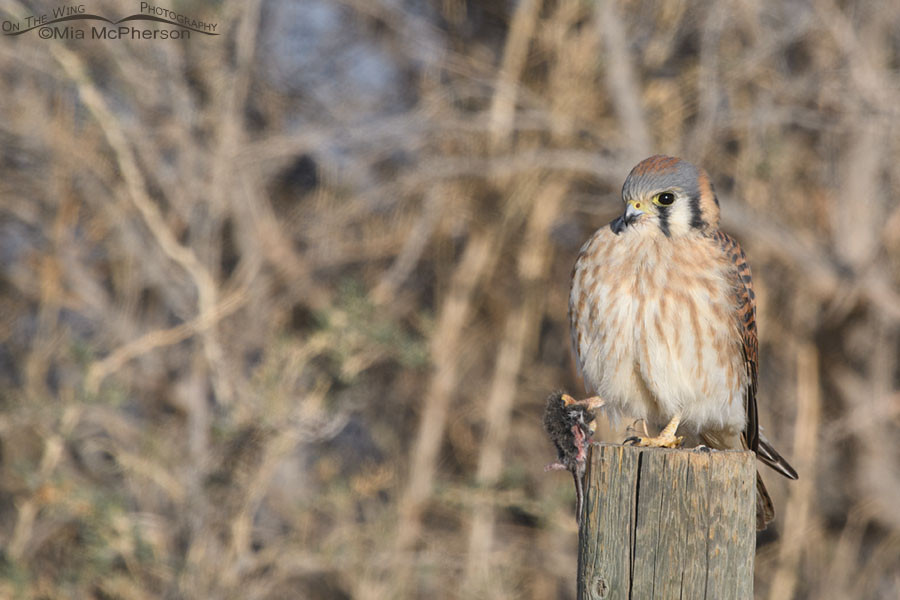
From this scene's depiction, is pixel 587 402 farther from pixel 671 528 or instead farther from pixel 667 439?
pixel 671 528

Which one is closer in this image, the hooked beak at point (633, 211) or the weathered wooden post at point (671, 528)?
the weathered wooden post at point (671, 528)


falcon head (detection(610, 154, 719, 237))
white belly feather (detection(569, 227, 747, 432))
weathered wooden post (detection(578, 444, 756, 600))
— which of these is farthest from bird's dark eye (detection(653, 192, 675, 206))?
weathered wooden post (detection(578, 444, 756, 600))

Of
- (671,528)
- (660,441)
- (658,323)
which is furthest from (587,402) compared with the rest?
(671,528)

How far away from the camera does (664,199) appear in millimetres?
3141

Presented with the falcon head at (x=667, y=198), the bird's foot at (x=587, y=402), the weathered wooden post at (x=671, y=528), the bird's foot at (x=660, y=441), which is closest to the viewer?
the weathered wooden post at (x=671, y=528)

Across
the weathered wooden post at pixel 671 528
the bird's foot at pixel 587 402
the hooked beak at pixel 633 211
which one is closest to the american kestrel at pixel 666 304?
the hooked beak at pixel 633 211

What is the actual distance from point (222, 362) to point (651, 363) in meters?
2.21

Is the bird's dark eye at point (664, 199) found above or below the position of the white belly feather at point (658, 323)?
above

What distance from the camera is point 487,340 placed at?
6.02 metres

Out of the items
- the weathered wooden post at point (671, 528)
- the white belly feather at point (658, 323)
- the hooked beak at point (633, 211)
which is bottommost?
the weathered wooden post at point (671, 528)

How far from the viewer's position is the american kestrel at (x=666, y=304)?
3154mm

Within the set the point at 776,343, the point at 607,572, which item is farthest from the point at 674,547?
the point at 776,343

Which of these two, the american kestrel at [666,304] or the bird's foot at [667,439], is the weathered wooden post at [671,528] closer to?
the bird's foot at [667,439]

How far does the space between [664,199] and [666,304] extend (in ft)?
0.98
